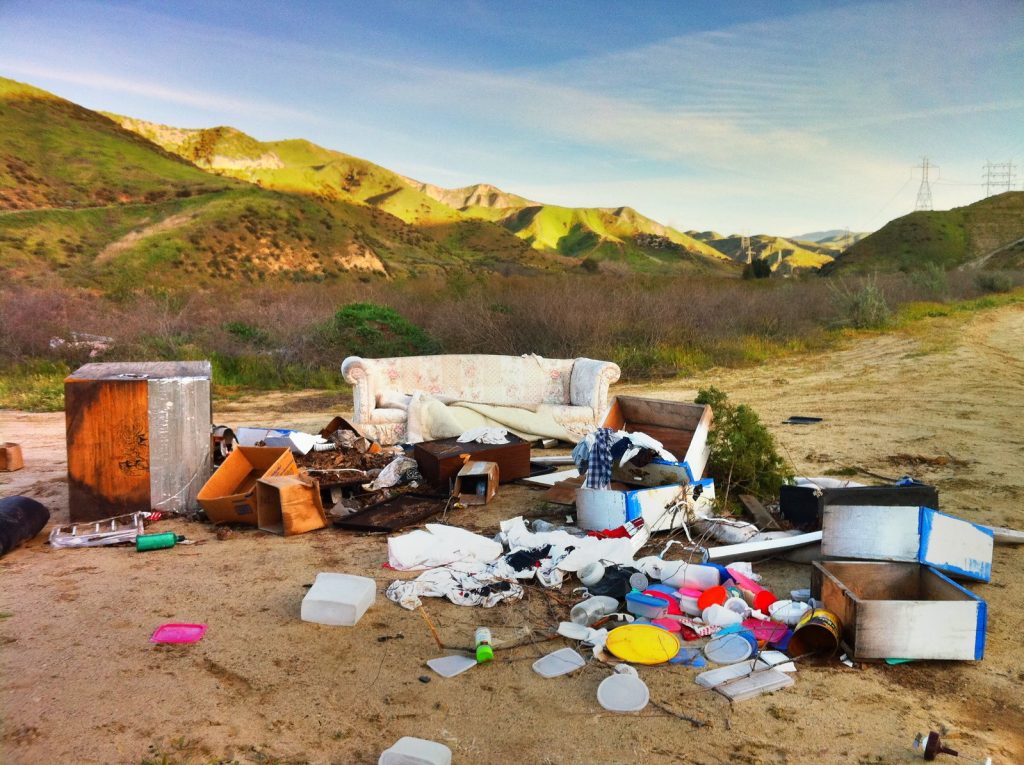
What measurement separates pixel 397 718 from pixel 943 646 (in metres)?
2.10

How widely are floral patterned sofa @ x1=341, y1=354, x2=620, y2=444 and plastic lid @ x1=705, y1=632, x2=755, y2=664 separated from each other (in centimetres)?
386

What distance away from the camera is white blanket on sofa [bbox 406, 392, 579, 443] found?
6.29 meters

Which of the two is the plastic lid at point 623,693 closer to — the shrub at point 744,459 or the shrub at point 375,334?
the shrub at point 744,459

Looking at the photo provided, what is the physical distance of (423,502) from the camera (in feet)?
15.9

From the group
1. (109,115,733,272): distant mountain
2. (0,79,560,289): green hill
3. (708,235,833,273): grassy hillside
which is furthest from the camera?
(708,235,833,273): grassy hillside

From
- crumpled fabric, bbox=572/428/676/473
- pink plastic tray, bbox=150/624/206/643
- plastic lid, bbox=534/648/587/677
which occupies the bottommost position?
pink plastic tray, bbox=150/624/206/643

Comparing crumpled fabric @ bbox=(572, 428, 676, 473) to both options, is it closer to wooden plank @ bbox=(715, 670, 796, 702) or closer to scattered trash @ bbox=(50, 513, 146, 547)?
wooden plank @ bbox=(715, 670, 796, 702)

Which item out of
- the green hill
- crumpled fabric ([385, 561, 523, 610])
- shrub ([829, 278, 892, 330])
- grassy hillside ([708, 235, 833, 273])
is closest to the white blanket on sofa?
crumpled fabric ([385, 561, 523, 610])

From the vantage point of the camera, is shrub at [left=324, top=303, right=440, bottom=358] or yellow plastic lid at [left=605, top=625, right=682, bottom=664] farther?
shrub at [left=324, top=303, right=440, bottom=358]

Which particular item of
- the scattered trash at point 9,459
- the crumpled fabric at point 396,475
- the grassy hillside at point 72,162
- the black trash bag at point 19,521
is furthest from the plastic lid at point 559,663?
the grassy hillside at point 72,162

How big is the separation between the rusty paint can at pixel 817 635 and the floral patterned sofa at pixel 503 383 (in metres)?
3.92

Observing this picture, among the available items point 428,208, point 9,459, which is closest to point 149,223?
point 9,459

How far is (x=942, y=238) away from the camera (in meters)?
55.2

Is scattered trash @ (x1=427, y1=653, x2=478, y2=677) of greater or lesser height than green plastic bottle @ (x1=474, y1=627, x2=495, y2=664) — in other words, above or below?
below
